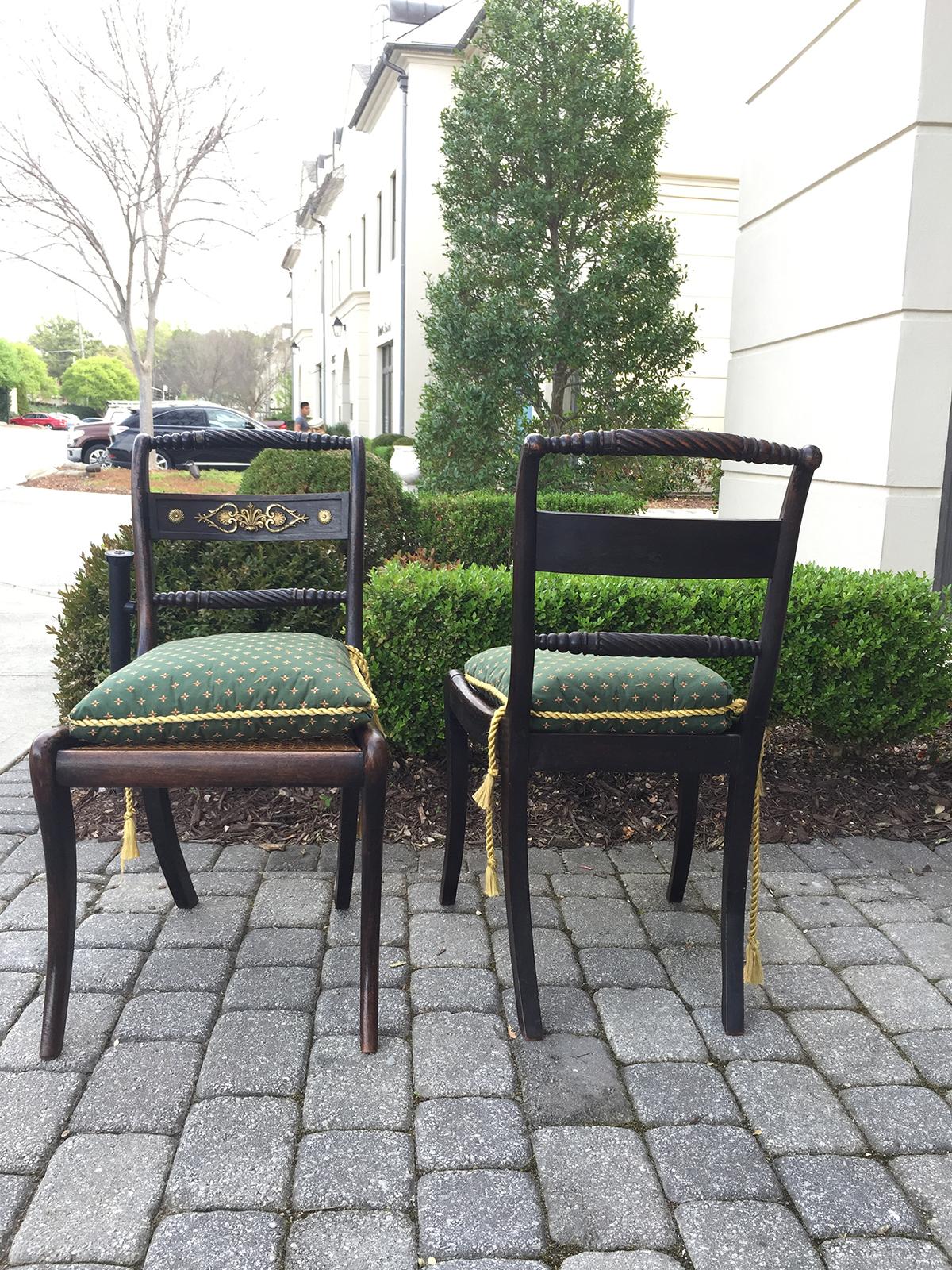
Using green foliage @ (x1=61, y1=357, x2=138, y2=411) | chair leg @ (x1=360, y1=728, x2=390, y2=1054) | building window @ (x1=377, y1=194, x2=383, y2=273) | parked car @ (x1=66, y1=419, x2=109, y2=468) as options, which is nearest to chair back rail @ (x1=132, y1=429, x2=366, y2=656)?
chair leg @ (x1=360, y1=728, x2=390, y2=1054)

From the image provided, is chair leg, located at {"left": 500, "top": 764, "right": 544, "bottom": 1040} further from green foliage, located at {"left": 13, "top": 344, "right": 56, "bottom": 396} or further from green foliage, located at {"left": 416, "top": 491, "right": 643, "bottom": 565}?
green foliage, located at {"left": 13, "top": 344, "right": 56, "bottom": 396}

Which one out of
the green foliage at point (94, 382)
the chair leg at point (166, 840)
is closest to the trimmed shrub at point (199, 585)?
the chair leg at point (166, 840)

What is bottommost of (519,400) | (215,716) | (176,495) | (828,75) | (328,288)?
(215,716)

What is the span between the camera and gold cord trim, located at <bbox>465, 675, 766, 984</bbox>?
2.17 m

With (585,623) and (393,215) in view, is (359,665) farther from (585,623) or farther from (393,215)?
(393,215)

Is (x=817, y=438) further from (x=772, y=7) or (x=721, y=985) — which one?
(x=721, y=985)

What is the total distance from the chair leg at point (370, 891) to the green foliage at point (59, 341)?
10265 centimetres

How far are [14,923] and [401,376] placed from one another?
18.4 meters

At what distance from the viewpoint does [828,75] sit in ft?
16.4

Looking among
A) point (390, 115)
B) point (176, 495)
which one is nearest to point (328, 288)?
point (390, 115)

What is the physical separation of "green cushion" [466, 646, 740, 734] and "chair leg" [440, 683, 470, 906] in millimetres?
479

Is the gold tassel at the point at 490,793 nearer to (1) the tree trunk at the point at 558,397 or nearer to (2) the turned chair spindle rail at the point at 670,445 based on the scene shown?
(2) the turned chair spindle rail at the point at 670,445

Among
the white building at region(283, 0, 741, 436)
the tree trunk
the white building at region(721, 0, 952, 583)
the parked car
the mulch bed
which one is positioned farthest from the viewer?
the parked car

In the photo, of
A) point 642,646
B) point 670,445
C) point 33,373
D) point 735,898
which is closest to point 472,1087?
point 735,898
